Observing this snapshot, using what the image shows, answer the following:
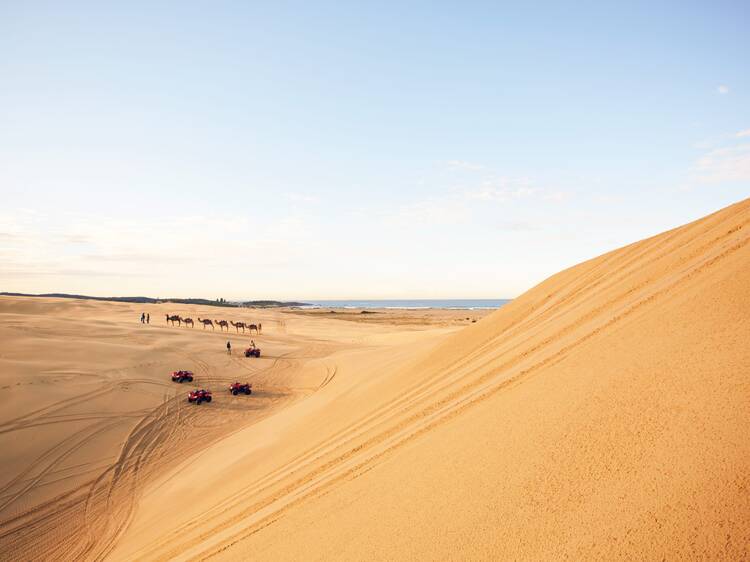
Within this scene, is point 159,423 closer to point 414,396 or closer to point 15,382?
point 15,382

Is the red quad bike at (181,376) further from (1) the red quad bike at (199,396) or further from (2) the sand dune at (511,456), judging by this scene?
(2) the sand dune at (511,456)

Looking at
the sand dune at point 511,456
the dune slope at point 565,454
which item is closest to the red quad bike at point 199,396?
the sand dune at point 511,456

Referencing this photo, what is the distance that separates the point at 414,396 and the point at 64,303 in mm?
56909

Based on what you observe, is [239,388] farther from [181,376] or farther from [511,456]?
[511,456]

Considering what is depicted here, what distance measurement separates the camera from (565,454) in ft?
10.5

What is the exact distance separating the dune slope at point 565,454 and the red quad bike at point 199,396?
931 cm

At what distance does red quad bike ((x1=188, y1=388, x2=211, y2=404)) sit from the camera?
16472mm

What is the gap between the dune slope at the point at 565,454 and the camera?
8.10ft

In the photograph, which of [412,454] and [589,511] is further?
[412,454]

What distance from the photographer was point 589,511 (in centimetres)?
264

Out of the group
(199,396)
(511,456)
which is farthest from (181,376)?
(511,456)

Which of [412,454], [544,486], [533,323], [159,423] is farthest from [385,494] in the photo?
[159,423]

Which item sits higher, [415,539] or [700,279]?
[700,279]

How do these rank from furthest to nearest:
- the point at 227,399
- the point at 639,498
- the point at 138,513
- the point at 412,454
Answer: the point at 227,399 → the point at 138,513 → the point at 412,454 → the point at 639,498
